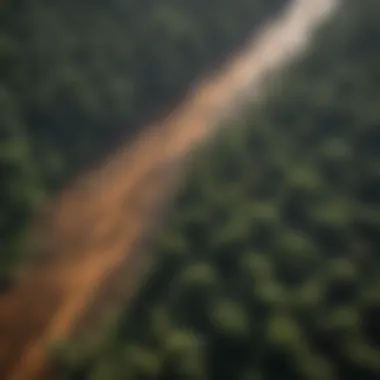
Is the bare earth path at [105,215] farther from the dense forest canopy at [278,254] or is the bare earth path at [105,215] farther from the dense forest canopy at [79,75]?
the dense forest canopy at [278,254]

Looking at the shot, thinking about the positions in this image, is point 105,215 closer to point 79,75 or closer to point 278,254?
point 79,75

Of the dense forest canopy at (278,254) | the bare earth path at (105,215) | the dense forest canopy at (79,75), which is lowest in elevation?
the dense forest canopy at (278,254)

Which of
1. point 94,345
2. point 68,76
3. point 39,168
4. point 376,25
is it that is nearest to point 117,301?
point 94,345

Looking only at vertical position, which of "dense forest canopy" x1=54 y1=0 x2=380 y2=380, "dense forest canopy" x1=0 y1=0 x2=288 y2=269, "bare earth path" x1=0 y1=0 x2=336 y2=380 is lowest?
"dense forest canopy" x1=54 y1=0 x2=380 y2=380

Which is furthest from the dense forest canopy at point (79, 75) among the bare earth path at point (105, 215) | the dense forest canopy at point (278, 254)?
the dense forest canopy at point (278, 254)

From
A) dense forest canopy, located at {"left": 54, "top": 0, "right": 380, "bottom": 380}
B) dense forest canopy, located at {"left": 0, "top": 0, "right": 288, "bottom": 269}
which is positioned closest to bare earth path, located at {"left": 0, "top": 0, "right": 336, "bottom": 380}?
dense forest canopy, located at {"left": 0, "top": 0, "right": 288, "bottom": 269}

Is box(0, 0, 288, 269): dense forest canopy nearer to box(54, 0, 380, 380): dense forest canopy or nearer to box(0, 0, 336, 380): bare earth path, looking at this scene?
box(0, 0, 336, 380): bare earth path

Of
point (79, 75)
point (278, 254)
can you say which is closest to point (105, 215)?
point (79, 75)
